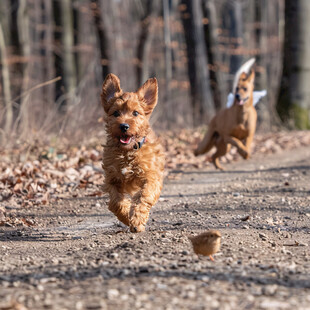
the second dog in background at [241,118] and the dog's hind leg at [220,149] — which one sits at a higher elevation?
the second dog in background at [241,118]

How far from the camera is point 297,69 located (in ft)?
49.0

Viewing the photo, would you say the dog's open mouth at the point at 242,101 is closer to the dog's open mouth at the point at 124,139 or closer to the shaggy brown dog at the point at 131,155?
the shaggy brown dog at the point at 131,155

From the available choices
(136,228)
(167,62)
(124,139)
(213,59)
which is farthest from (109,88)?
(167,62)

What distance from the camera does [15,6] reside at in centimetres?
1653

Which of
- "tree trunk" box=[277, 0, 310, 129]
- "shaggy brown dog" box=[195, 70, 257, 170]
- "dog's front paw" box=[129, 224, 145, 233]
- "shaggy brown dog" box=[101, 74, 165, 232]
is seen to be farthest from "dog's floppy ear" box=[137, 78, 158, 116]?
"tree trunk" box=[277, 0, 310, 129]

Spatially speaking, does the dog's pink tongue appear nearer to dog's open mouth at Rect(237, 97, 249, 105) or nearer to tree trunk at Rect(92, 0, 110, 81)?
dog's open mouth at Rect(237, 97, 249, 105)

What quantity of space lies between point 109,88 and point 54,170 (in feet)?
9.21

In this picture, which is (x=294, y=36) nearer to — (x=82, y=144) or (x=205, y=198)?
(x=82, y=144)

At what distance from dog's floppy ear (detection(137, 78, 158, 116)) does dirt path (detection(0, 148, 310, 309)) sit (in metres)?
1.24

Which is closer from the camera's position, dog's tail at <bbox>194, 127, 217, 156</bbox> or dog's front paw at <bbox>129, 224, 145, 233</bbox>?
dog's front paw at <bbox>129, 224, 145, 233</bbox>

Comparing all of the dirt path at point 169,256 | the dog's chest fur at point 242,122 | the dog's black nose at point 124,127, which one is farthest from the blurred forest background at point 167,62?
the dog's black nose at point 124,127

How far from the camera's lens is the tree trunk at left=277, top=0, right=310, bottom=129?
1480 cm

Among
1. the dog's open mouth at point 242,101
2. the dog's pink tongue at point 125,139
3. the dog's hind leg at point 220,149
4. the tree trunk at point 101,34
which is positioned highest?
the tree trunk at point 101,34

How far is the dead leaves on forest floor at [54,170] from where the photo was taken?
274 inches
